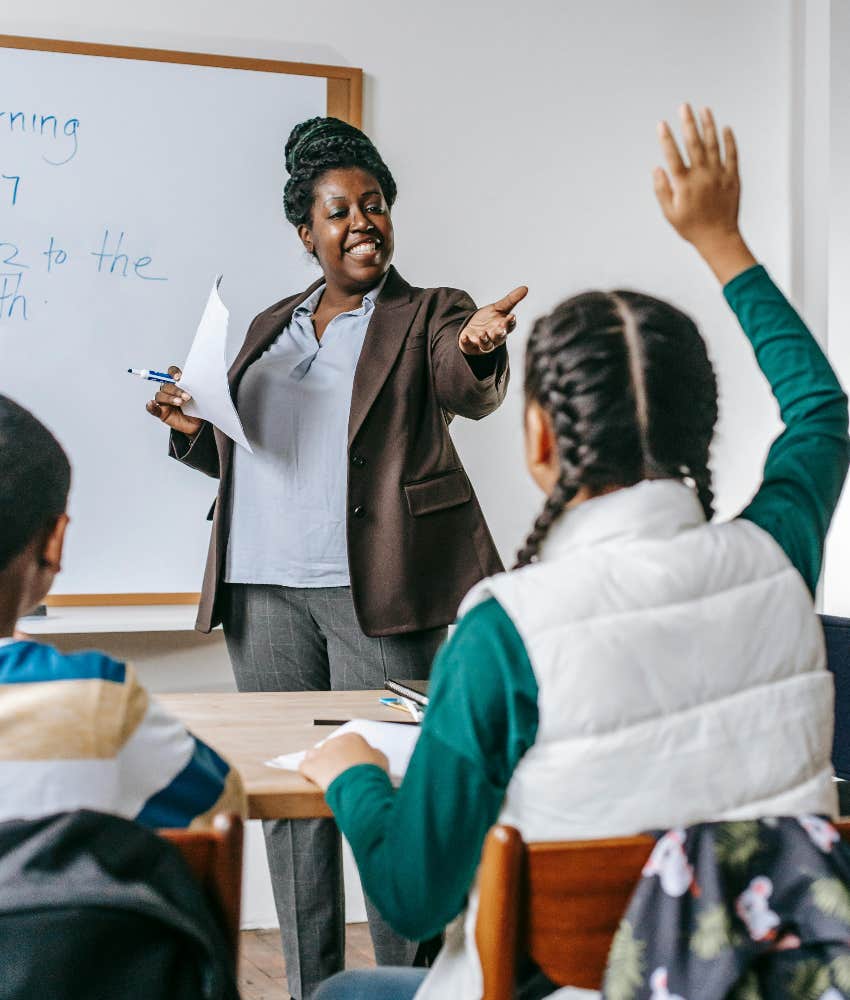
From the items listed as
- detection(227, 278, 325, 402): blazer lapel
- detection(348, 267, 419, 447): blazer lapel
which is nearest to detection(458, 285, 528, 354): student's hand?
detection(348, 267, 419, 447): blazer lapel

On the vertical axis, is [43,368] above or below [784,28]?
below

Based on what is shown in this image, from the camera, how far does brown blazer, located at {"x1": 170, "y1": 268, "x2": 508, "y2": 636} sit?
2.06 metres

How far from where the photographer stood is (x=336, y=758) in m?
1.14

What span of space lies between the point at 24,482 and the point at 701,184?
0.67 meters

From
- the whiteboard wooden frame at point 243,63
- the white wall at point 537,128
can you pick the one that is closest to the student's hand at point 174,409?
the white wall at point 537,128

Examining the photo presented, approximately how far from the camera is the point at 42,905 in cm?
75

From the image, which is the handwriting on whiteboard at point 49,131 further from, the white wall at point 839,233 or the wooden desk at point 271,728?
the white wall at point 839,233

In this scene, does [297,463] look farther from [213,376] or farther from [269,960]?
[269,960]

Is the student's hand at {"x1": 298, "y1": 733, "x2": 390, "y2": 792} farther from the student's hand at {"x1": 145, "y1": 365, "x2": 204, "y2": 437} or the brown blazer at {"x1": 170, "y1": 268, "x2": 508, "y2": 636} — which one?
the student's hand at {"x1": 145, "y1": 365, "x2": 204, "y2": 437}

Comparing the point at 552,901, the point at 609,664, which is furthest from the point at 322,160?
the point at 552,901

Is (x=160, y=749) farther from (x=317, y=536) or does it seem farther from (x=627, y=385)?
(x=317, y=536)

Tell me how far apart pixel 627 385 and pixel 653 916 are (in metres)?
0.42

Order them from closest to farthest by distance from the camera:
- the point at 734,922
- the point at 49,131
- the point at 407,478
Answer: the point at 734,922 → the point at 407,478 → the point at 49,131

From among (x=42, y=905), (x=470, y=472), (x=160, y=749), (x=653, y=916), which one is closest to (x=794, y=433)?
(x=653, y=916)
